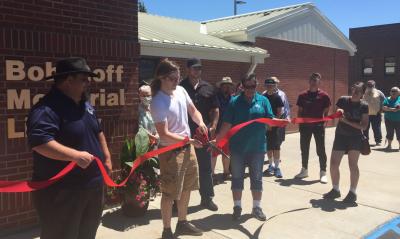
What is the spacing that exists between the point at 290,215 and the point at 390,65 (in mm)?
29338

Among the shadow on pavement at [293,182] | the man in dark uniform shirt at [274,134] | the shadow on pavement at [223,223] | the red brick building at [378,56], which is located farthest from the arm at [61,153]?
the red brick building at [378,56]

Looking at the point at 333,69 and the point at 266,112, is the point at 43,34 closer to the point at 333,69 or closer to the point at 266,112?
the point at 266,112

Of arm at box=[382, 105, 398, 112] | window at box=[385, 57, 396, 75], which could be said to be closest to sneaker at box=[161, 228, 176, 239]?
arm at box=[382, 105, 398, 112]

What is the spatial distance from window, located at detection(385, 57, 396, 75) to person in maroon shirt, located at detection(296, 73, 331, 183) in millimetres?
26820

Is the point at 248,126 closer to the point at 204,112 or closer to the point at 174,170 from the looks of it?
the point at 204,112

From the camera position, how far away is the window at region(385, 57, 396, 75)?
3083 cm

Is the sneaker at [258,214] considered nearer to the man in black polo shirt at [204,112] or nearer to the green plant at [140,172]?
the man in black polo shirt at [204,112]

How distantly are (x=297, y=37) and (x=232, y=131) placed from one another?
11.0 metres

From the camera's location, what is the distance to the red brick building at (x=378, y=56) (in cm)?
3070

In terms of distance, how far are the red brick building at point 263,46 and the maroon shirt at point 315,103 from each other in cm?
379

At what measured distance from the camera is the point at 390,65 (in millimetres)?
31062

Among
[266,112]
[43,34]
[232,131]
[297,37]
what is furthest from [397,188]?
[297,37]

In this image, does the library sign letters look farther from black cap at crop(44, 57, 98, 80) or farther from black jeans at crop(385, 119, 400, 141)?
black jeans at crop(385, 119, 400, 141)

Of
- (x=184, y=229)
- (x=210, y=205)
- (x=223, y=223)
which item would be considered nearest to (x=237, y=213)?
(x=223, y=223)
